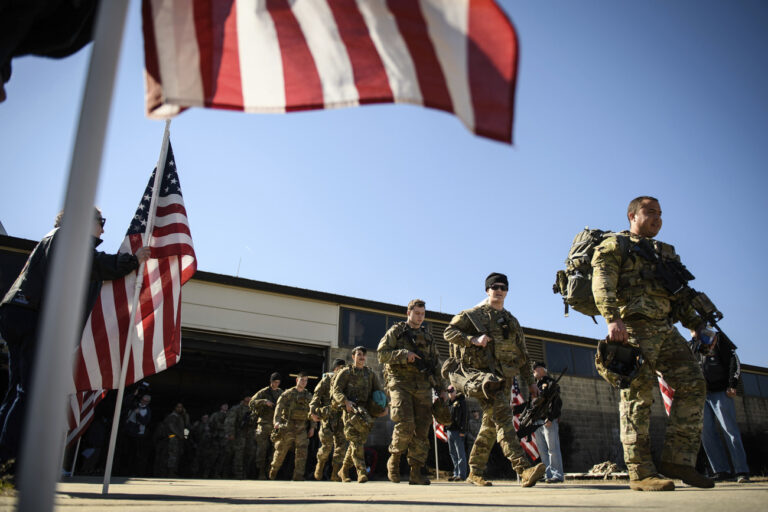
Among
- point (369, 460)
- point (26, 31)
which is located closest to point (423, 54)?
point (26, 31)

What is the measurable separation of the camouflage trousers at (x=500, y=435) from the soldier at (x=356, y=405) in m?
2.52

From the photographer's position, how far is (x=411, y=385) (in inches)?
253

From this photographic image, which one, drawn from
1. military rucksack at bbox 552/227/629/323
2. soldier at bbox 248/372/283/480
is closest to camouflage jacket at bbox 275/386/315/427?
soldier at bbox 248/372/283/480

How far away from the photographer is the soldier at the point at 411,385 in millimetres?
6223

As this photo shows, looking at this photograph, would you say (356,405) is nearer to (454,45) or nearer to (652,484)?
(652,484)

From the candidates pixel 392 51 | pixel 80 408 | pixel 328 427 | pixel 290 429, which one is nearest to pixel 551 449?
pixel 328 427

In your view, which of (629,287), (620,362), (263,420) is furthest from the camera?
(263,420)

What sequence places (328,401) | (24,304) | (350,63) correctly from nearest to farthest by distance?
1. (350,63)
2. (24,304)
3. (328,401)

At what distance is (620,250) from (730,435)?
364 centimetres

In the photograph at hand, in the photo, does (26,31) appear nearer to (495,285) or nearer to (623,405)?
(623,405)

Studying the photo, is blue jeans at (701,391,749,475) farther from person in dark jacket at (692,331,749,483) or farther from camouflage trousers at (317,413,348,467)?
camouflage trousers at (317,413,348,467)

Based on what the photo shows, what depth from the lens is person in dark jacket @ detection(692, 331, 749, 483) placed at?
602 cm

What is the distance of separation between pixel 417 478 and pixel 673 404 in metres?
3.13

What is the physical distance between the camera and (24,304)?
3486 mm
